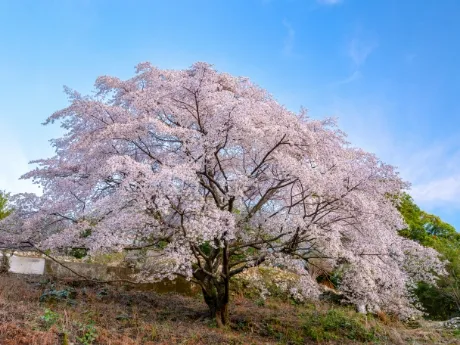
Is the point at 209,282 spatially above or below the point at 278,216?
below

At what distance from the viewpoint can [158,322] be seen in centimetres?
739

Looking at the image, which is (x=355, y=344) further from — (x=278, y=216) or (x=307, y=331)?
(x=278, y=216)

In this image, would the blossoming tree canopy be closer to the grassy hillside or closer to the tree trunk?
the tree trunk

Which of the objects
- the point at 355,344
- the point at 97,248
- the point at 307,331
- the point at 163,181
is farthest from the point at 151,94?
the point at 355,344

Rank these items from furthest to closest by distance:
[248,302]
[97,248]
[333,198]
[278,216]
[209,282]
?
[248,302] → [209,282] → [278,216] → [333,198] → [97,248]

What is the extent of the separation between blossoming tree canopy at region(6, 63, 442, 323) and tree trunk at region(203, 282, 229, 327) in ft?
0.07

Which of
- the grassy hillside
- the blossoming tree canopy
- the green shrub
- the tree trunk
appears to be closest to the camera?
the grassy hillside

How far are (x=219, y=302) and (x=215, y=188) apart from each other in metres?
2.35

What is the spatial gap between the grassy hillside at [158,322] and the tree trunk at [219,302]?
203 millimetres

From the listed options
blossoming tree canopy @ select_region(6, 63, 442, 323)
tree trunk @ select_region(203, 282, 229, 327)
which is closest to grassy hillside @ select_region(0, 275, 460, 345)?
tree trunk @ select_region(203, 282, 229, 327)

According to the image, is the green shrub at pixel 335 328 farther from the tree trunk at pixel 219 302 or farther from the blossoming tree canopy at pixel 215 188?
the tree trunk at pixel 219 302

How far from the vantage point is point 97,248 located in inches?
257

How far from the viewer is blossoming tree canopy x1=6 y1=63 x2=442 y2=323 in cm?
662

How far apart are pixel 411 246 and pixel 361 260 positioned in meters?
1.71
